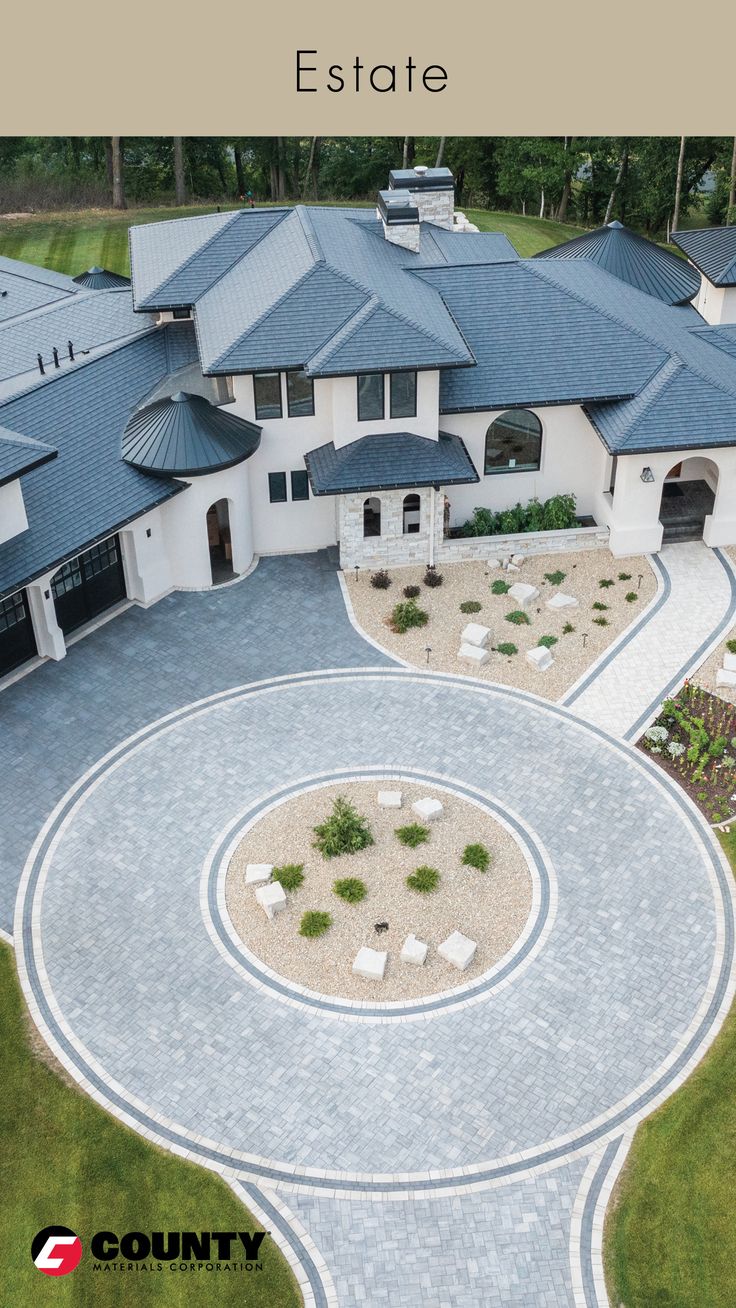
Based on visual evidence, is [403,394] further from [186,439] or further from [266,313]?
[186,439]

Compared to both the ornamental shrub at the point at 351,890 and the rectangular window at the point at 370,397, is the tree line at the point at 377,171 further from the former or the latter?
the ornamental shrub at the point at 351,890

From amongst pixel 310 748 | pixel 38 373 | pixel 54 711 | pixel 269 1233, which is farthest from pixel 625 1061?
pixel 38 373

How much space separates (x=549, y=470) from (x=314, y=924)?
67.6 ft

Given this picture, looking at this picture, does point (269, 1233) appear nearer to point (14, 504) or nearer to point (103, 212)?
point (14, 504)

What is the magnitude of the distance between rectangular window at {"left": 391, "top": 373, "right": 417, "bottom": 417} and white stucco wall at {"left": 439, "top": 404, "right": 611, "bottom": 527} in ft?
7.38

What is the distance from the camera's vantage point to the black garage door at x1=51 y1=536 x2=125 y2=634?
3750 cm

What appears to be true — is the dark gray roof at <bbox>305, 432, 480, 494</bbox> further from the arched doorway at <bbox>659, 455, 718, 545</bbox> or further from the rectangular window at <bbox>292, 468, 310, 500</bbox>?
the arched doorway at <bbox>659, 455, 718, 545</bbox>

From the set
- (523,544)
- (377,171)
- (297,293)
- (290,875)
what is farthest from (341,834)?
(377,171)

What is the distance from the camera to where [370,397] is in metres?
38.9

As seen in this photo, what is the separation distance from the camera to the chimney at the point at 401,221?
142 ft

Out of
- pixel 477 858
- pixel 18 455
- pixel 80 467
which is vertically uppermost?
pixel 18 455

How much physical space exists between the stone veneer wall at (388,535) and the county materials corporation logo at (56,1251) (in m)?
23.6

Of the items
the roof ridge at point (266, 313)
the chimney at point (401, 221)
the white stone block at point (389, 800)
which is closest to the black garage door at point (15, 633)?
the roof ridge at point (266, 313)

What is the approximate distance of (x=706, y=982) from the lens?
27500 millimetres
